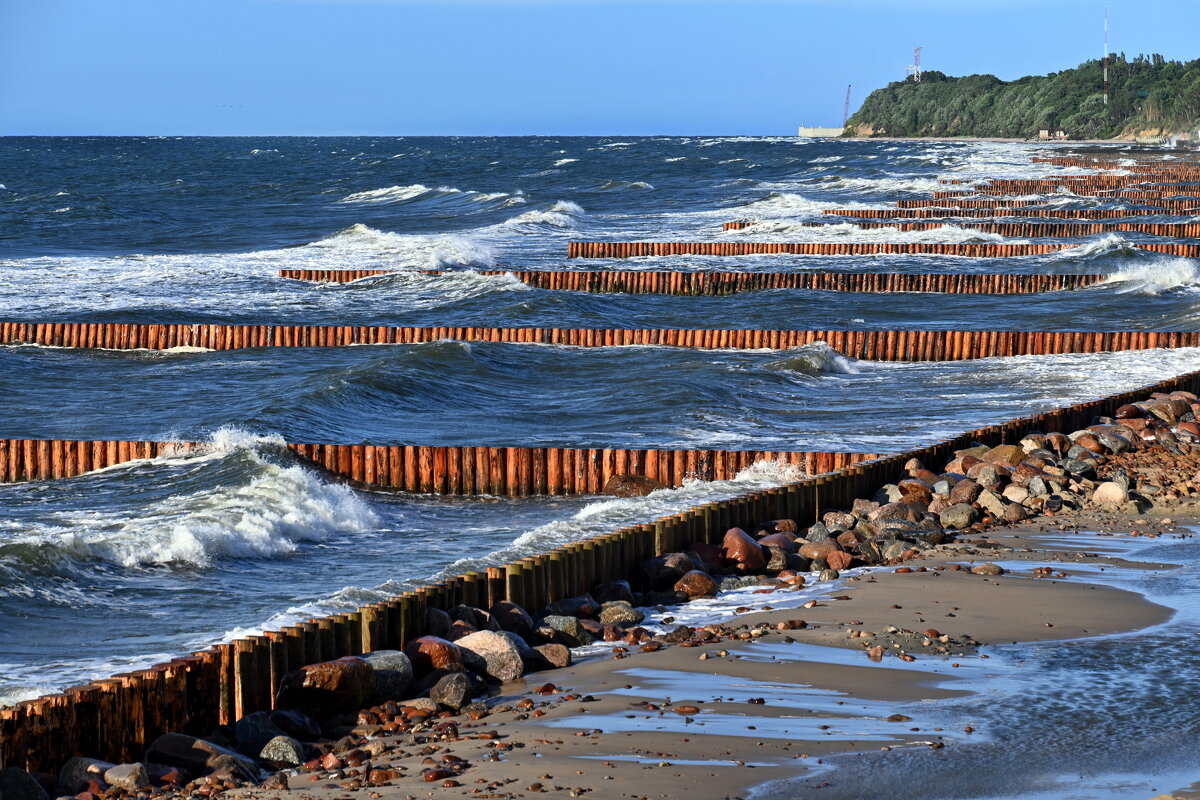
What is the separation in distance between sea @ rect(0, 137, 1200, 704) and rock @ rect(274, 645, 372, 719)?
4.68 feet

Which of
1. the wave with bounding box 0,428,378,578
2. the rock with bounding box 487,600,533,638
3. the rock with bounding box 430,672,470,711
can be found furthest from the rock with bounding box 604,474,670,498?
the rock with bounding box 430,672,470,711

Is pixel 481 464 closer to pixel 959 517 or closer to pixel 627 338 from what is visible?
pixel 959 517

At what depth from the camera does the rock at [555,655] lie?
7309 mm

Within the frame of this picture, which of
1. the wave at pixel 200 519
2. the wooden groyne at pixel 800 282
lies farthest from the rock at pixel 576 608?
the wooden groyne at pixel 800 282

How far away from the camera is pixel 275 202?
6731 cm

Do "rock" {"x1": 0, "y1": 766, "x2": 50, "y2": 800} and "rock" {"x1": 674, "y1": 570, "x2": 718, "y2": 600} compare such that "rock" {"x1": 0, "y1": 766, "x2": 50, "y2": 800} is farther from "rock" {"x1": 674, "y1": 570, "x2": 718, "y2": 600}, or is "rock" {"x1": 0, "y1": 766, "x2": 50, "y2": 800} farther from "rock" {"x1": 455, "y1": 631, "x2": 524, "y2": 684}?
"rock" {"x1": 674, "y1": 570, "x2": 718, "y2": 600}

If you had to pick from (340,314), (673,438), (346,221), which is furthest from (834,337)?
(346,221)

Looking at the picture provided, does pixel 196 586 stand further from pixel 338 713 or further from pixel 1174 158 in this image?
pixel 1174 158

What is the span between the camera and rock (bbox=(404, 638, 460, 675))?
704 centimetres

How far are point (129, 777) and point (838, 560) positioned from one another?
16.6 feet

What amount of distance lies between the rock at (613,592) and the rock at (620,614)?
0.77 ft

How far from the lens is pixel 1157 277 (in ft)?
97.8

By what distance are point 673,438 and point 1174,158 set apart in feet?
296

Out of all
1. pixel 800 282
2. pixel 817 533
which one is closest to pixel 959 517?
pixel 817 533
